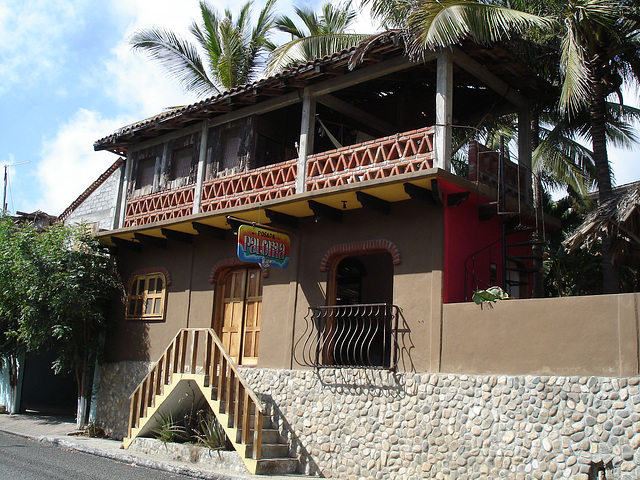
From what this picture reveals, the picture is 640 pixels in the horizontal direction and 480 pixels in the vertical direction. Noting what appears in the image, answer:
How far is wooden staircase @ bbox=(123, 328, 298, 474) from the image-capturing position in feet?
35.8

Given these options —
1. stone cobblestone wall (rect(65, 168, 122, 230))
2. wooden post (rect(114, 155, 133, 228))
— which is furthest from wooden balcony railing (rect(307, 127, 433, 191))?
stone cobblestone wall (rect(65, 168, 122, 230))

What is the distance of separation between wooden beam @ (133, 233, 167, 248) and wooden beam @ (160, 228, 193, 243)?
714 mm

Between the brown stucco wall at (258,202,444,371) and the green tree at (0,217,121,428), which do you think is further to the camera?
the green tree at (0,217,121,428)

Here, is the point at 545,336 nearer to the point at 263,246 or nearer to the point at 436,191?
the point at 436,191

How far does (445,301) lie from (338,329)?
2.79 metres

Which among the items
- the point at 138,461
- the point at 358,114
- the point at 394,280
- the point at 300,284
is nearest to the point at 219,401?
the point at 138,461

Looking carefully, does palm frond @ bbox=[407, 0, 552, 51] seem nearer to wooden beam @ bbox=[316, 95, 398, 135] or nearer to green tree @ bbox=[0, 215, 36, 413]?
wooden beam @ bbox=[316, 95, 398, 135]

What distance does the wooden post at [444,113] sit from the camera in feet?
34.6

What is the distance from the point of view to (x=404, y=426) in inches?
400

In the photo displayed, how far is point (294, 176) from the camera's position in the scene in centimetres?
1261

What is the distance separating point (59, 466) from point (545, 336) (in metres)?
8.09

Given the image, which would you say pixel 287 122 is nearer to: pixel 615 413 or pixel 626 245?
pixel 626 245

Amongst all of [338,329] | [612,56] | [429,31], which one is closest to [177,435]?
[338,329]

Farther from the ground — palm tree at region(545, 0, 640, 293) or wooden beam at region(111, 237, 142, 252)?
palm tree at region(545, 0, 640, 293)
